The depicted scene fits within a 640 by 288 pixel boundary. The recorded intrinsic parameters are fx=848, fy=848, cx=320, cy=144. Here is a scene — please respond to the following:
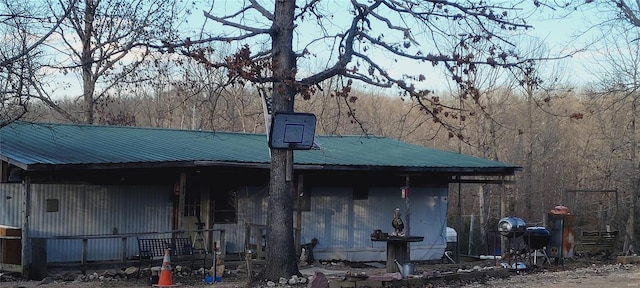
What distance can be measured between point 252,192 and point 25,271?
253 inches

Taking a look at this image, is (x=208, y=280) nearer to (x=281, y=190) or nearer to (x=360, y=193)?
(x=281, y=190)

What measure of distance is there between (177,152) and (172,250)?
231 cm

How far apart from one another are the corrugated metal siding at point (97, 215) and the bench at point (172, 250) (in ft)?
2.46

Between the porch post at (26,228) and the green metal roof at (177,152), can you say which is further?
the green metal roof at (177,152)

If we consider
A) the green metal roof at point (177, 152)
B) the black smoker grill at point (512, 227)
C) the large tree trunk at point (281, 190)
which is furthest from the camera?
the black smoker grill at point (512, 227)

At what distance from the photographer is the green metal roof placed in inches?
651

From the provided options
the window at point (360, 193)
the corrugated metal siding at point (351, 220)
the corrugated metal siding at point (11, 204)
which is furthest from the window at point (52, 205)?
the window at point (360, 193)

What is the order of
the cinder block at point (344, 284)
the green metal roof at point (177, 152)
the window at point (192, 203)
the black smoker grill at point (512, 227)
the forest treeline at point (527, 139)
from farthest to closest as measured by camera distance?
the forest treeline at point (527, 139) → the window at point (192, 203) → the black smoker grill at point (512, 227) → the green metal roof at point (177, 152) → the cinder block at point (344, 284)

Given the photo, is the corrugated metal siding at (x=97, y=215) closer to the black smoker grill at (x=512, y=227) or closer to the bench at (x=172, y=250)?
the bench at (x=172, y=250)

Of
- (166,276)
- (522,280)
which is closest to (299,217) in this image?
(166,276)

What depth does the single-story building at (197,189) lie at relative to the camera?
17.2 meters

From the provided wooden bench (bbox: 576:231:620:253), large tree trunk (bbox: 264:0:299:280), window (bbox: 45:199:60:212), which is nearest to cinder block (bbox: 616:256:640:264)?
wooden bench (bbox: 576:231:620:253)

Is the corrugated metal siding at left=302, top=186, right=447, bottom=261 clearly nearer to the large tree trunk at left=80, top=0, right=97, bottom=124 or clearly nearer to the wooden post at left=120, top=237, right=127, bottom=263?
the wooden post at left=120, top=237, right=127, bottom=263

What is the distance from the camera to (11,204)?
17.5 metres
